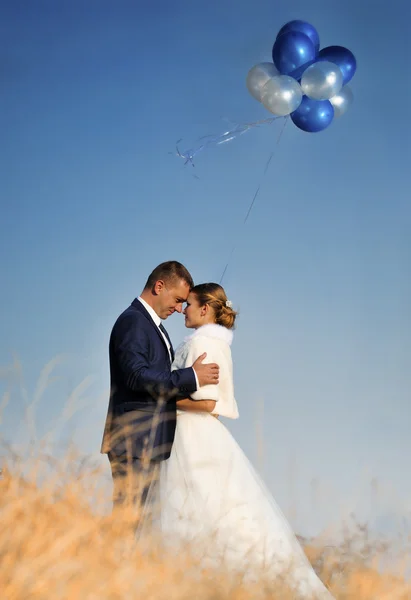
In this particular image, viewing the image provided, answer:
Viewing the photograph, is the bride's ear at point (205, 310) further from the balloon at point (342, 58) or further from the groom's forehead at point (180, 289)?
the balloon at point (342, 58)

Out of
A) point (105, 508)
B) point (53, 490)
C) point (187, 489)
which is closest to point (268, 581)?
point (105, 508)

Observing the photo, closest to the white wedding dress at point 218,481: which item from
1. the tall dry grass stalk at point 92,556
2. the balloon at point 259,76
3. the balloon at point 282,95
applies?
the tall dry grass stalk at point 92,556

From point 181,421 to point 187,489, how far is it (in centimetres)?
42

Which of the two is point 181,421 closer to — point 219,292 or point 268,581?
point 219,292

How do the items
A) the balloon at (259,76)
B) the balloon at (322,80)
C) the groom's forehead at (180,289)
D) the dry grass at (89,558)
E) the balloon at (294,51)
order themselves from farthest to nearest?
the balloon at (259,76) < the balloon at (294,51) < the balloon at (322,80) < the groom's forehead at (180,289) < the dry grass at (89,558)

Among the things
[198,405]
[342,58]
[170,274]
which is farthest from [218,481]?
[342,58]

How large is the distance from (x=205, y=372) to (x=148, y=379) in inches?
14.4

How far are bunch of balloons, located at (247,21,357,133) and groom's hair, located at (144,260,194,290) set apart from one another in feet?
5.99

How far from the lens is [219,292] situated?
15.9 feet

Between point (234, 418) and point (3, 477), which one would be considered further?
point (234, 418)

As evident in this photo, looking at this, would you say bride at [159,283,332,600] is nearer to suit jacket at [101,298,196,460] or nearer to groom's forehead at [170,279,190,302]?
suit jacket at [101,298,196,460]

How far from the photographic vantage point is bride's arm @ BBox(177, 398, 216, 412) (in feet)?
14.8

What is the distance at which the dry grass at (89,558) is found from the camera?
2172 millimetres

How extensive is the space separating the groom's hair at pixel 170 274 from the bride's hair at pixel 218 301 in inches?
8.7
